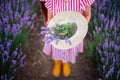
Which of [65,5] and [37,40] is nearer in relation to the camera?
[65,5]

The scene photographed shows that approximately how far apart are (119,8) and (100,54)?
81 cm

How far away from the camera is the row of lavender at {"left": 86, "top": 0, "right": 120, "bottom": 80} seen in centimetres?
263

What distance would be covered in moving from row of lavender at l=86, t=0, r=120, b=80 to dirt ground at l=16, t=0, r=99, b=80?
0.17 meters

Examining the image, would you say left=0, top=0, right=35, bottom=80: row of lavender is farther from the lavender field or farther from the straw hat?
the straw hat

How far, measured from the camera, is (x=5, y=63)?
8.50 ft

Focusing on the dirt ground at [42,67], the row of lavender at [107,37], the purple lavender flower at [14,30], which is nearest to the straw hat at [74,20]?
the row of lavender at [107,37]

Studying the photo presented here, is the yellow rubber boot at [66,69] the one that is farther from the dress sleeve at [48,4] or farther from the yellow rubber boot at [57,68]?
the dress sleeve at [48,4]

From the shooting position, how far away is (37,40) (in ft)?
11.2

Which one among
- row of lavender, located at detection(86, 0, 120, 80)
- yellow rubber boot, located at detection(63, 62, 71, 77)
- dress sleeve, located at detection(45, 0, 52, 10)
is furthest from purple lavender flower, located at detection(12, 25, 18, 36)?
row of lavender, located at detection(86, 0, 120, 80)

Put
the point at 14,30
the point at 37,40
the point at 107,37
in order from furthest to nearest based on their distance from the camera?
1. the point at 37,40
2. the point at 107,37
3. the point at 14,30

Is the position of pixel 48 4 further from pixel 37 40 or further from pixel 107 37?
pixel 37 40

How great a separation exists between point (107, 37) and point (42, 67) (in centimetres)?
79

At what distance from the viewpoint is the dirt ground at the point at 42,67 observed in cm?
299

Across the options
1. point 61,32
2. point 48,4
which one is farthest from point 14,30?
point 61,32
